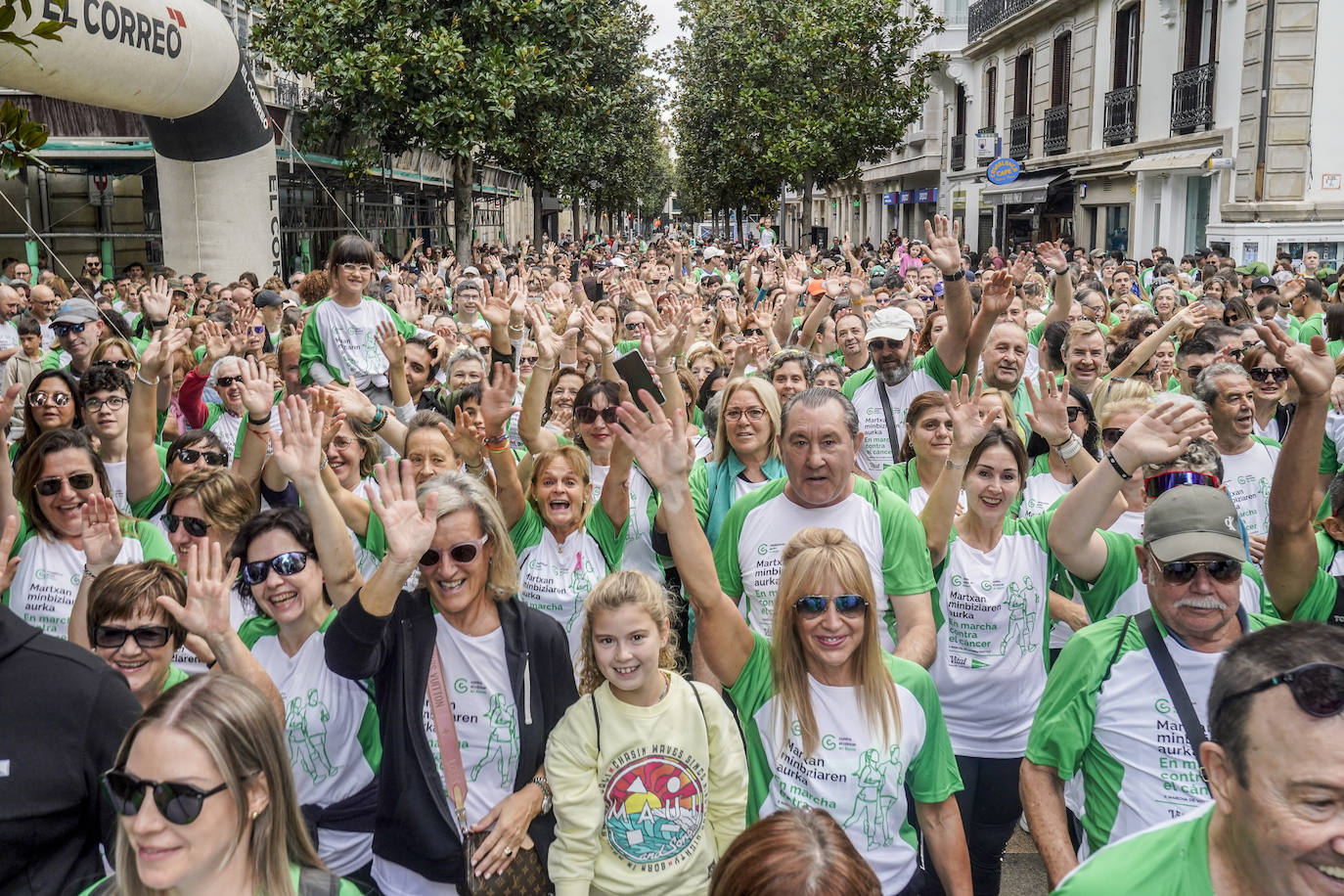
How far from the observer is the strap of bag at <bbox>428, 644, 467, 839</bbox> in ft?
11.4

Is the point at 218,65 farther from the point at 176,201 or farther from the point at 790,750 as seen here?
the point at 790,750

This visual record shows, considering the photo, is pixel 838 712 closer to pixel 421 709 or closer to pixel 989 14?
pixel 421 709

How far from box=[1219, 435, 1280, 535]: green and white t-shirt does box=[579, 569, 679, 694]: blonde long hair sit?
2.86 metres

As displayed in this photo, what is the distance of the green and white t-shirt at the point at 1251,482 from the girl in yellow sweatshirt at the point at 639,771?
9.41 feet

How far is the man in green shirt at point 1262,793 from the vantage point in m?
1.97

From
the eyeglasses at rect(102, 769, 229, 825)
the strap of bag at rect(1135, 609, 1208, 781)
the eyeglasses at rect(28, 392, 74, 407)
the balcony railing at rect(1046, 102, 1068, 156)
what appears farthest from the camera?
the balcony railing at rect(1046, 102, 1068, 156)

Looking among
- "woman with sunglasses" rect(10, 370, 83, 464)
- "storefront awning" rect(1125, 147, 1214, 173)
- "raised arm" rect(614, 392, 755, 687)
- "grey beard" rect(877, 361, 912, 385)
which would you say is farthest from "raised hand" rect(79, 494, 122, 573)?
"storefront awning" rect(1125, 147, 1214, 173)

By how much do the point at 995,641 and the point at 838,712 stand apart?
3.76 ft

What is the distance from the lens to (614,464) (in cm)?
492

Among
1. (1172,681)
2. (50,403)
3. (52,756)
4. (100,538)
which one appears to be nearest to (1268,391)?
(1172,681)

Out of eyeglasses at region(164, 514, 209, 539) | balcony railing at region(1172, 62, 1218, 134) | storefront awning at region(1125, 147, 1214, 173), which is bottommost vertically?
eyeglasses at region(164, 514, 209, 539)

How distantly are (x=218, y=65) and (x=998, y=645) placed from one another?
11777 mm

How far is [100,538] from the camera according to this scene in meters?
3.89

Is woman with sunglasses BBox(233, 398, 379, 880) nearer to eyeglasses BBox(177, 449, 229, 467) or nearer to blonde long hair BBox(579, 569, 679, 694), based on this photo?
blonde long hair BBox(579, 569, 679, 694)
